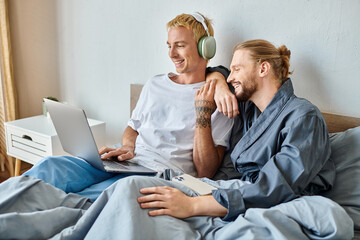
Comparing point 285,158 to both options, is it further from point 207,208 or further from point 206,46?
point 206,46

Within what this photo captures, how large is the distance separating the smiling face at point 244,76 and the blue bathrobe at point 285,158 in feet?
0.35

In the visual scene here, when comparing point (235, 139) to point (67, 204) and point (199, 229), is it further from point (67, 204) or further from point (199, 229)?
point (67, 204)

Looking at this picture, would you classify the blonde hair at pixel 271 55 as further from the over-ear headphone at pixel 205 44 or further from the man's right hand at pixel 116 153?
the man's right hand at pixel 116 153

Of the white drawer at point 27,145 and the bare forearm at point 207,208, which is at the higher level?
the bare forearm at point 207,208

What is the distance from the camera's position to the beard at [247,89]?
3.81ft

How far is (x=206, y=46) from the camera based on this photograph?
53.8 inches

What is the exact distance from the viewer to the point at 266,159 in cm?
107

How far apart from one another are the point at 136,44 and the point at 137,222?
1.39 meters

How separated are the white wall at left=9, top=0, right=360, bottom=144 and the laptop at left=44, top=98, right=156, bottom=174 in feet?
2.45

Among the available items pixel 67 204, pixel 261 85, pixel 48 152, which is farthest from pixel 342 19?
pixel 48 152

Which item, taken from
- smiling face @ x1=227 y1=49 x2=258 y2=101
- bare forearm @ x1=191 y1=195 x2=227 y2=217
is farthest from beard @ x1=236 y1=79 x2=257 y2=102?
bare forearm @ x1=191 y1=195 x2=227 y2=217

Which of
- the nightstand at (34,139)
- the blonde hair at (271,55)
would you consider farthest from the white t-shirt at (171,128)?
the nightstand at (34,139)

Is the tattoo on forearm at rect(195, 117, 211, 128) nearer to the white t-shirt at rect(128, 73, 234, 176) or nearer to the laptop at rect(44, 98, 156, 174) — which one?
the white t-shirt at rect(128, 73, 234, 176)

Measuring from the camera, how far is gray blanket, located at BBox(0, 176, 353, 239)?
2.43 ft
